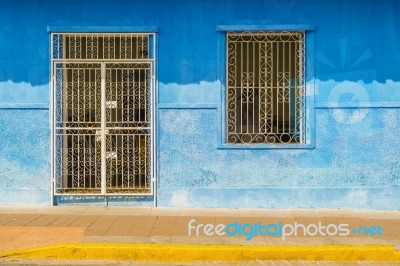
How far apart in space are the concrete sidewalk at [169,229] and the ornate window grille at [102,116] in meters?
0.50

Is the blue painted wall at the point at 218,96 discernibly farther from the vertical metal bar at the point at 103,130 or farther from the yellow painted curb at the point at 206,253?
the yellow painted curb at the point at 206,253

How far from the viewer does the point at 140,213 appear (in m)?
8.50

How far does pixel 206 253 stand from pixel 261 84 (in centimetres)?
340

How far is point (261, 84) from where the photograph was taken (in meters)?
8.93

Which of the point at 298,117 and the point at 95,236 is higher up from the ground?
the point at 298,117

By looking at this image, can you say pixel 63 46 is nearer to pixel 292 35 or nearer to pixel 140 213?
pixel 140 213

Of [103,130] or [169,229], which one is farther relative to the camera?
[103,130]

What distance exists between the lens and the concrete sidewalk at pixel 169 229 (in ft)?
21.5

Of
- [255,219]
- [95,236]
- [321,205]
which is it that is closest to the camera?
[95,236]

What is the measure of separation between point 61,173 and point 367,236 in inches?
184

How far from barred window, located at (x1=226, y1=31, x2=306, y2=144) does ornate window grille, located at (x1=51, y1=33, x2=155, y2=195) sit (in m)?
1.32

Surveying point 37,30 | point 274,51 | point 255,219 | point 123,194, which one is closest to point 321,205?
point 255,219

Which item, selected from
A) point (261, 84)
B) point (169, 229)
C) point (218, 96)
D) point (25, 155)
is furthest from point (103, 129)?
point (261, 84)

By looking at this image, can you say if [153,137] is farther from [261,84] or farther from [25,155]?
[25,155]
